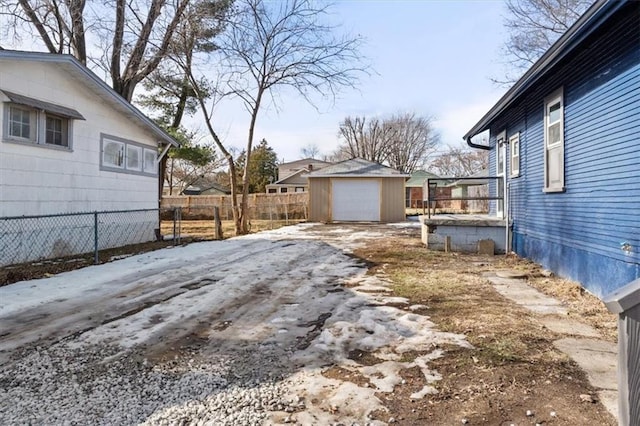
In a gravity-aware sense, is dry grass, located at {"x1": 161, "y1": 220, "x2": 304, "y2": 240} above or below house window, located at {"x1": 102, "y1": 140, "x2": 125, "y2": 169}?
below

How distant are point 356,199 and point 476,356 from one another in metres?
16.3

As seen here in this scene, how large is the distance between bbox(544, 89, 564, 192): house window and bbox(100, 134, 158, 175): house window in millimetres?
9316

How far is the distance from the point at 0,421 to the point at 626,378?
304cm

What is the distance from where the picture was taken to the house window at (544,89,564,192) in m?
5.82

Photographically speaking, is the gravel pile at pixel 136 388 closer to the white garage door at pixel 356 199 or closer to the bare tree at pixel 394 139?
the white garage door at pixel 356 199

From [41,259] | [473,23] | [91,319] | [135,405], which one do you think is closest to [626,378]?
[135,405]

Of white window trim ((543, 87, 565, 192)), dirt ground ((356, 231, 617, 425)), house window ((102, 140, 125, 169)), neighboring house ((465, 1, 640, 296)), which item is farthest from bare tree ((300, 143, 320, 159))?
dirt ground ((356, 231, 617, 425))

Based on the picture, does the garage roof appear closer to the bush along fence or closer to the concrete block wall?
the bush along fence

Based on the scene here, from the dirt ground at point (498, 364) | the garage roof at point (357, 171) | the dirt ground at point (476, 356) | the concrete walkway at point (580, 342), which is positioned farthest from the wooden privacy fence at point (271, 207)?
the concrete walkway at point (580, 342)

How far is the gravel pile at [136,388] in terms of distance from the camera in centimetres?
223

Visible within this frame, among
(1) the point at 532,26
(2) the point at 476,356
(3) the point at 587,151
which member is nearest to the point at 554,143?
(3) the point at 587,151

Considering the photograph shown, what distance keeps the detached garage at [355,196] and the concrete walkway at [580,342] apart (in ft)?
45.1

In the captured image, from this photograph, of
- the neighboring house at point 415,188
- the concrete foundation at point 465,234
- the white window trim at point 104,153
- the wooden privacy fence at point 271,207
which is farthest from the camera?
the neighboring house at point 415,188

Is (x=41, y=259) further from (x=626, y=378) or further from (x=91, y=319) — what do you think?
(x=626, y=378)
